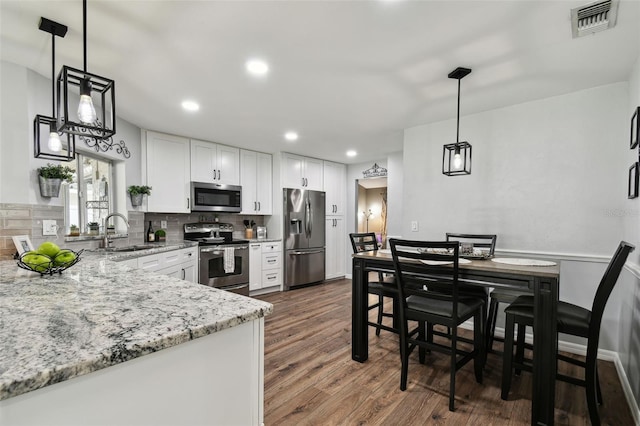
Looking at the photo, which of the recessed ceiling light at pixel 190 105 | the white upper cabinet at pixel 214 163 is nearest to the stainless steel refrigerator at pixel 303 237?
the white upper cabinet at pixel 214 163

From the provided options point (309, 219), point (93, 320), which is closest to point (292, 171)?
point (309, 219)

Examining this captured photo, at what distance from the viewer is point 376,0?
1519 mm

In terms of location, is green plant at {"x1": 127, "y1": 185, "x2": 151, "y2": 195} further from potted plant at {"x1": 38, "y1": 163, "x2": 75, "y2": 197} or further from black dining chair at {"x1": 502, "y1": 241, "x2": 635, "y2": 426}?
black dining chair at {"x1": 502, "y1": 241, "x2": 635, "y2": 426}

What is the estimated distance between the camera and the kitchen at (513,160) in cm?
207

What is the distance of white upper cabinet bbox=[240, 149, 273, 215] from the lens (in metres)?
4.72

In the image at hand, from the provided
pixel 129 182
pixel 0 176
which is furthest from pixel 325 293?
pixel 0 176

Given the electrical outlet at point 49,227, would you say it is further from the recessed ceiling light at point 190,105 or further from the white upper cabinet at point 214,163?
the white upper cabinet at point 214,163

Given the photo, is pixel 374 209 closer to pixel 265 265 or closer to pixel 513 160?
pixel 265 265

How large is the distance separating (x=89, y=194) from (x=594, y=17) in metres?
4.17

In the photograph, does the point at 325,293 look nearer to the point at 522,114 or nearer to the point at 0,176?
the point at 522,114

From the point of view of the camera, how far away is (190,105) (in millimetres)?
2918

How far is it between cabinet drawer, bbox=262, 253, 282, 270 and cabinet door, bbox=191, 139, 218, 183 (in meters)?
1.40

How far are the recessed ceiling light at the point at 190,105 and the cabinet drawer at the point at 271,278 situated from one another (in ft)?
8.55

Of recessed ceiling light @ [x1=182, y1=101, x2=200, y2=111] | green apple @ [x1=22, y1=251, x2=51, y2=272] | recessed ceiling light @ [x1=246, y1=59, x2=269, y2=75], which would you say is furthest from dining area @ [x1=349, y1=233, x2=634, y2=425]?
recessed ceiling light @ [x1=182, y1=101, x2=200, y2=111]
